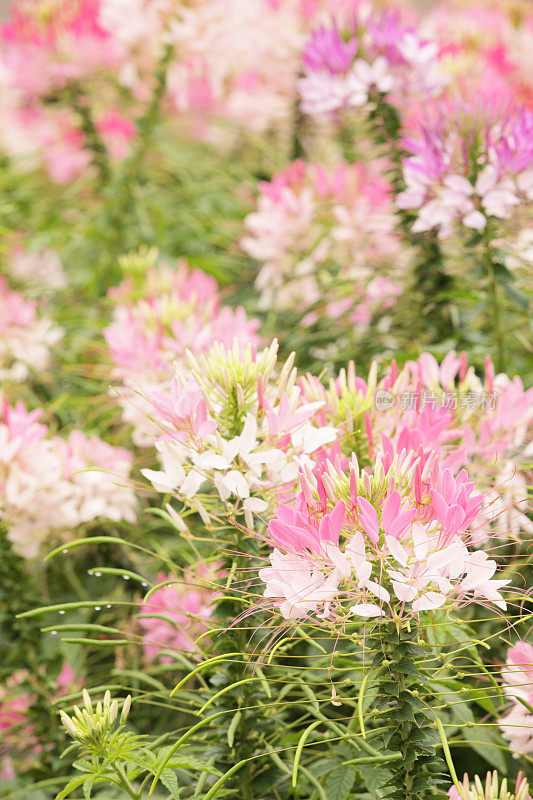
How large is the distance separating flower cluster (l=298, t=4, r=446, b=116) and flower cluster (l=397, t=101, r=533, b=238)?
0.13 m

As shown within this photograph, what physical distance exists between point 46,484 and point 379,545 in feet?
1.08

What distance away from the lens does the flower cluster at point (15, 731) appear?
66cm

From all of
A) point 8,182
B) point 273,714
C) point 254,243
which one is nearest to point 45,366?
point 254,243

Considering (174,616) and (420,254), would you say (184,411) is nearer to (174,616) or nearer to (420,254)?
(174,616)

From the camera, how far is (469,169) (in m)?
0.63

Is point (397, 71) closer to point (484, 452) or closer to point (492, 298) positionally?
point (492, 298)

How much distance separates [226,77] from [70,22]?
0.84 ft

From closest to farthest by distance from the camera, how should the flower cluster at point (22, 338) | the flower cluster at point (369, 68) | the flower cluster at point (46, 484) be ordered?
the flower cluster at point (46, 484) → the flower cluster at point (369, 68) → the flower cluster at point (22, 338)

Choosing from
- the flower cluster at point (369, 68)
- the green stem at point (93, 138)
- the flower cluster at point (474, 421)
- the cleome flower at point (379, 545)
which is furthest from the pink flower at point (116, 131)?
the cleome flower at point (379, 545)

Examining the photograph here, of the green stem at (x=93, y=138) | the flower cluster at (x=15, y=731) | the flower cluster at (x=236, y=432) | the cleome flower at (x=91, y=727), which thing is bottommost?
the flower cluster at (x=15, y=731)

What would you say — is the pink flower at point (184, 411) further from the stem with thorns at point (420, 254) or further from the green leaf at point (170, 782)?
the stem with thorns at point (420, 254)

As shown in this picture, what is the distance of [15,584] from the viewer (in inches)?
25.5

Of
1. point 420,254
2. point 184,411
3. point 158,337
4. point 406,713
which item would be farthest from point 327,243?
point 406,713

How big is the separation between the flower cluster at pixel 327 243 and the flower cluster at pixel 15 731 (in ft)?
1.56
